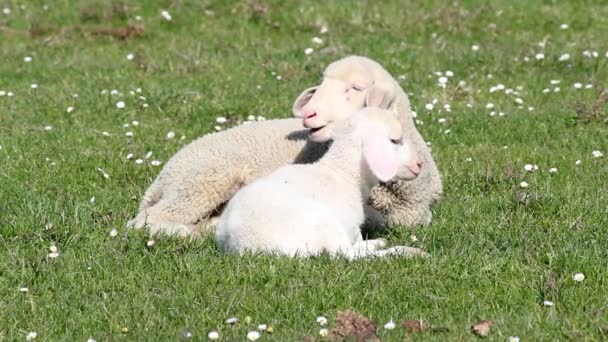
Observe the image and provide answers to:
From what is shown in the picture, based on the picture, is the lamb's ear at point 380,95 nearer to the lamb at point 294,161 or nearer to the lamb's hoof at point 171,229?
the lamb at point 294,161

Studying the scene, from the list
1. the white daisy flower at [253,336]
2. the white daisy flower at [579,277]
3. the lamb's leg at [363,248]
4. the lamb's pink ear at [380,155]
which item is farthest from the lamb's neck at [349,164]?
the white daisy flower at [253,336]

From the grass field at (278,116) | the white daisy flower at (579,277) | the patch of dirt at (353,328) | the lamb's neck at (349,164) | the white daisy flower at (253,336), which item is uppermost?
the patch of dirt at (353,328)

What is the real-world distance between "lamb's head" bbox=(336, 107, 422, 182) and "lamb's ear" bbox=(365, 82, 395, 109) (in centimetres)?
57

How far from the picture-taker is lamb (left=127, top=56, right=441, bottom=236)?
6.71 m

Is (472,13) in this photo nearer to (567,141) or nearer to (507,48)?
(507,48)

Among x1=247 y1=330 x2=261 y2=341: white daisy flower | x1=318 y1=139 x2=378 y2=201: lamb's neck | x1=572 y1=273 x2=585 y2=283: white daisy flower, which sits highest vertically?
x1=247 y1=330 x2=261 y2=341: white daisy flower

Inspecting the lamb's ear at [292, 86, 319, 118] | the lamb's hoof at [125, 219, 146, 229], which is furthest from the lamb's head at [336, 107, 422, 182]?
the lamb's hoof at [125, 219, 146, 229]

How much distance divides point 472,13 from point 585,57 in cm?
212

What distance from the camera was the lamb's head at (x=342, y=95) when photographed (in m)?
6.61

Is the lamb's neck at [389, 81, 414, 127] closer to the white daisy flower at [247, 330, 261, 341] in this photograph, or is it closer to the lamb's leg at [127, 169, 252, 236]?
the lamb's leg at [127, 169, 252, 236]

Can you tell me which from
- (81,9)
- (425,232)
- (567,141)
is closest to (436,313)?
(425,232)

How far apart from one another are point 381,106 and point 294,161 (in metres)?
0.65

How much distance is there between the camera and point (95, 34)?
12969mm

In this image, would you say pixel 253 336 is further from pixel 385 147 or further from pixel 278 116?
pixel 278 116
